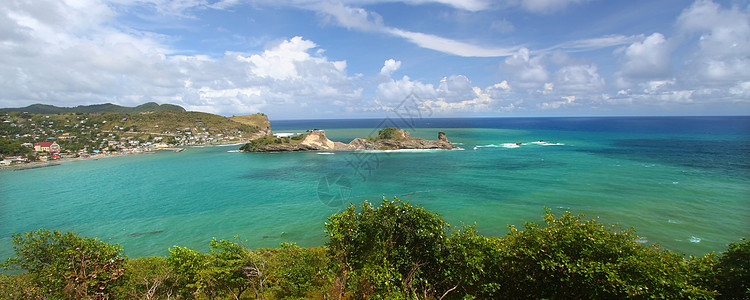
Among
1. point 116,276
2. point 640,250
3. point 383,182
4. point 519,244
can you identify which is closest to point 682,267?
point 640,250

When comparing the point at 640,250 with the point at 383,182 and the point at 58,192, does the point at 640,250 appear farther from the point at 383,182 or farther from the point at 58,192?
the point at 58,192

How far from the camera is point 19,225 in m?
32.6

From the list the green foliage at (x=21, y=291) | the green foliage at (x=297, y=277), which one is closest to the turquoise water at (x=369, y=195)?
the green foliage at (x=297, y=277)

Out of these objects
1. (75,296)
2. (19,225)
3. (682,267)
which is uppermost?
(682,267)

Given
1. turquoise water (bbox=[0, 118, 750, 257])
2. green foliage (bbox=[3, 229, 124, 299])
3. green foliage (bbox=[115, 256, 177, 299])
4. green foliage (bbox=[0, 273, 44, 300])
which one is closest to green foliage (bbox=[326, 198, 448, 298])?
green foliage (bbox=[115, 256, 177, 299])

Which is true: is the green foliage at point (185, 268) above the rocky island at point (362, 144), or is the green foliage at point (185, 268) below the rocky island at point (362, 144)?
below

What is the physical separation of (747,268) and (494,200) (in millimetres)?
27061

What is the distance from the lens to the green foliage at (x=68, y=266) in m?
12.1

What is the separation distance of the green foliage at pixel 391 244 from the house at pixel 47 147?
116 metres

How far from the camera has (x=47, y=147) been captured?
8494cm

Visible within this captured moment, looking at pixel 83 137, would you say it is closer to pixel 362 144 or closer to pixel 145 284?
pixel 362 144

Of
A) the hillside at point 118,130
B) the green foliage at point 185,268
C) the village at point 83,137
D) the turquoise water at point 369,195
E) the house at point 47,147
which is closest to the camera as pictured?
the green foliage at point 185,268

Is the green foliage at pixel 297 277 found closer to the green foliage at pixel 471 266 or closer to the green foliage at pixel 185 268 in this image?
the green foliage at pixel 185 268

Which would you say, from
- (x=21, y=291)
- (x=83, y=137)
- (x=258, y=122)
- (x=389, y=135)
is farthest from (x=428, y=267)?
(x=258, y=122)
